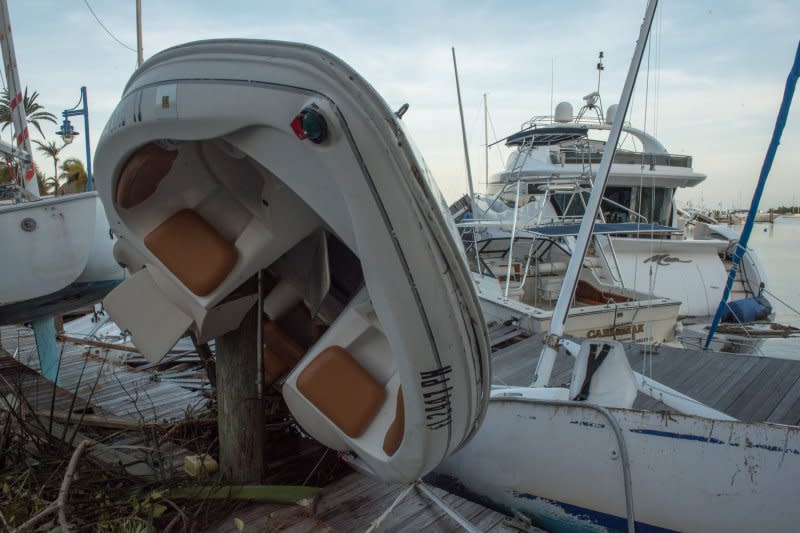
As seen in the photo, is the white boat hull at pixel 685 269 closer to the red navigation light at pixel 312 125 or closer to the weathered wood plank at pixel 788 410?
the weathered wood plank at pixel 788 410

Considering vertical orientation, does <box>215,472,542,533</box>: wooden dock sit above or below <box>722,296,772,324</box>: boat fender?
above

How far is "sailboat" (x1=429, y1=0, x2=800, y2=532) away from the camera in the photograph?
7.86 ft

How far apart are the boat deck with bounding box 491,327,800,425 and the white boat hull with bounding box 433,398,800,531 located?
1.73 m

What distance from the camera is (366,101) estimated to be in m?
1.50

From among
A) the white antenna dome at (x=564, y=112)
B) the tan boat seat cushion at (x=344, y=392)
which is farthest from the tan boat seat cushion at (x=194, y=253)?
the white antenna dome at (x=564, y=112)

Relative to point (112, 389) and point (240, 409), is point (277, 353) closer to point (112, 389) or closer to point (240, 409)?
point (240, 409)

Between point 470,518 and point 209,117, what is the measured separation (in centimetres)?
245

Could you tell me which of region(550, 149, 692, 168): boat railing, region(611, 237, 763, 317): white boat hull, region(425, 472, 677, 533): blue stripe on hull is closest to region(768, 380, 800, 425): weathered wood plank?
region(425, 472, 677, 533): blue stripe on hull

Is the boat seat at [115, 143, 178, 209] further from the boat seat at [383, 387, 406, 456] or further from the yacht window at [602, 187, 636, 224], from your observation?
the yacht window at [602, 187, 636, 224]

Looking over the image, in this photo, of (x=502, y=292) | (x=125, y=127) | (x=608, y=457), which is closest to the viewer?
(x=125, y=127)

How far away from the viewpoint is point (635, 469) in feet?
Answer: 8.72

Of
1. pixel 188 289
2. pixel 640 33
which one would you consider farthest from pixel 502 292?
pixel 188 289

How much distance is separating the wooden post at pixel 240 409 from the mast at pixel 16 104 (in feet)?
18.2

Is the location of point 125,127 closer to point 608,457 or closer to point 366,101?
point 366,101
